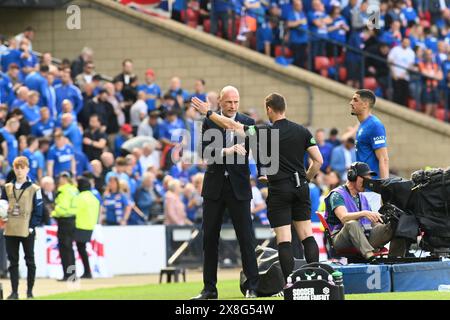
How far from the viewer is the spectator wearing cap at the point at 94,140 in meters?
26.1

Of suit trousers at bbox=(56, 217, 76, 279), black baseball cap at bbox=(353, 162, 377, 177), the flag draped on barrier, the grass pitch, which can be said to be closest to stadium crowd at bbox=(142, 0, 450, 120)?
the flag draped on barrier

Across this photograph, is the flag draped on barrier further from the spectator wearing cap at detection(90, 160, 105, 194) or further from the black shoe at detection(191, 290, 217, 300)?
the black shoe at detection(191, 290, 217, 300)

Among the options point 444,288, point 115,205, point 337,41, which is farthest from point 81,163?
point 444,288

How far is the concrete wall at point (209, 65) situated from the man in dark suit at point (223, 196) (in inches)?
644

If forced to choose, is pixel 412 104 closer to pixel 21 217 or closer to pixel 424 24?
pixel 424 24

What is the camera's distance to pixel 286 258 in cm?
1377

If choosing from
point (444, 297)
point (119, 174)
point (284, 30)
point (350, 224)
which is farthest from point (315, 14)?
point (444, 297)

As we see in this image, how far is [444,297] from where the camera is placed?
1266cm

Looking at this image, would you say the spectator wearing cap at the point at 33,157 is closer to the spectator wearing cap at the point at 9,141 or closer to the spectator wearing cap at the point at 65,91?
the spectator wearing cap at the point at 9,141

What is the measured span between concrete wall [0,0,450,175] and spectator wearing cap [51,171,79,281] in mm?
8673

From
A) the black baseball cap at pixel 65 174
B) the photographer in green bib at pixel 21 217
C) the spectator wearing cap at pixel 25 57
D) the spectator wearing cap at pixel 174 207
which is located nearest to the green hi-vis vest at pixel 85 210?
the black baseball cap at pixel 65 174

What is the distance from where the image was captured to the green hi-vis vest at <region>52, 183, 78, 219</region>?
73.3ft
